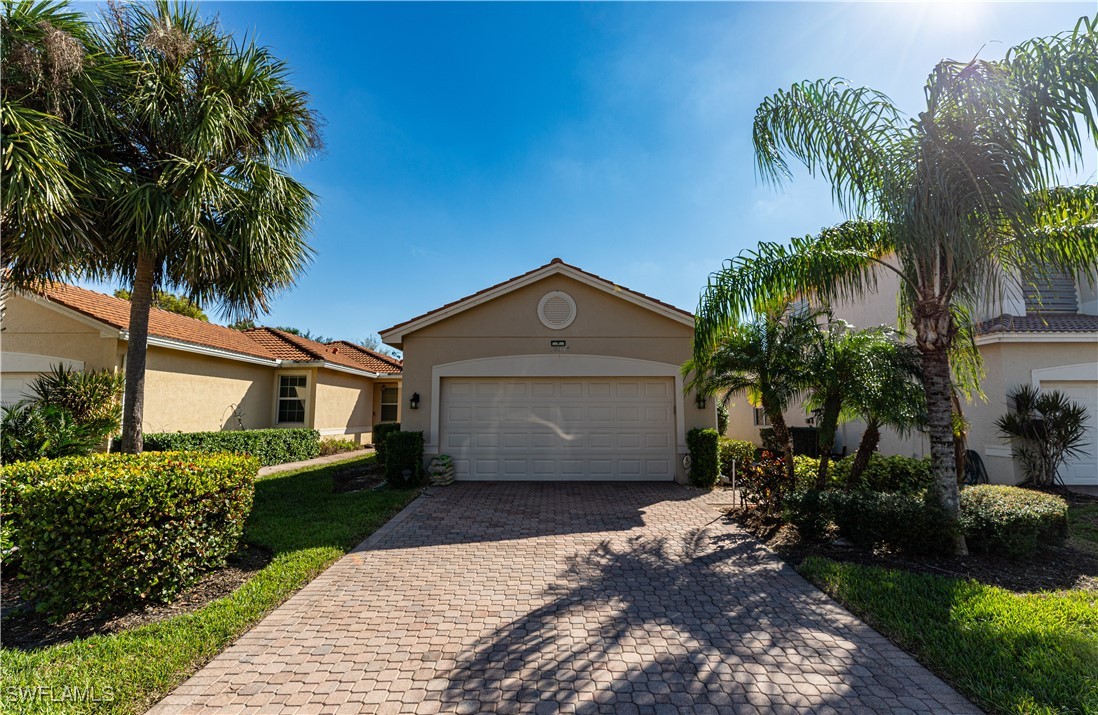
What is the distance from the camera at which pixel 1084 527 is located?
6.79 m

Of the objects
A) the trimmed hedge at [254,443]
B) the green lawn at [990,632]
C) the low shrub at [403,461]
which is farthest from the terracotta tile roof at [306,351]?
the green lawn at [990,632]

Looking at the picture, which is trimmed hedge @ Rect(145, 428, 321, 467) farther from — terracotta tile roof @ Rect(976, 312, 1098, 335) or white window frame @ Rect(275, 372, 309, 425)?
terracotta tile roof @ Rect(976, 312, 1098, 335)

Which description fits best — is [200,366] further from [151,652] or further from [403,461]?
[151,652]

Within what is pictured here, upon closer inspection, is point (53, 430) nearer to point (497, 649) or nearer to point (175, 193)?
point (175, 193)

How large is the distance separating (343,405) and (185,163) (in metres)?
12.8

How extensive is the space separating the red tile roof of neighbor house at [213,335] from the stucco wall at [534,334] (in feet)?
19.5

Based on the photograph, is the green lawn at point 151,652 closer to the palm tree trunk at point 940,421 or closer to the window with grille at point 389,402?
the palm tree trunk at point 940,421

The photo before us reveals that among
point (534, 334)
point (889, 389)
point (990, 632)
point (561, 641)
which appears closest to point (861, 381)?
point (889, 389)

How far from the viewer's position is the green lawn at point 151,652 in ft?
9.32

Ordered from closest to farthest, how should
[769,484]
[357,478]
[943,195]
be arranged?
1. [943,195]
2. [769,484]
3. [357,478]

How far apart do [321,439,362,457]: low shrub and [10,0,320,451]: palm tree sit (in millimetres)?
9498

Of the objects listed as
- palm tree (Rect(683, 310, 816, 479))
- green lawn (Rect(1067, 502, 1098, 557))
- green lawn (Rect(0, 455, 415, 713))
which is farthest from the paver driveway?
green lawn (Rect(1067, 502, 1098, 557))

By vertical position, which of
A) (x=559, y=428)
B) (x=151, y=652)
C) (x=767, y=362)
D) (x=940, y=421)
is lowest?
(x=151, y=652)

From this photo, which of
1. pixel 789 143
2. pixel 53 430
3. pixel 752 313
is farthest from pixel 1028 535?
pixel 53 430
